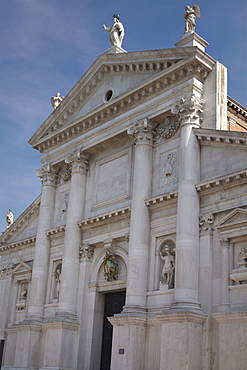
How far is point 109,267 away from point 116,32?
11632mm

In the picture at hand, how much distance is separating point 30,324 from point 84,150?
28.4 feet

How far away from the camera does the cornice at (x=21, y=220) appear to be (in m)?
29.9

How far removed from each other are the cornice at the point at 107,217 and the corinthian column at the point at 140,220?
80 centimetres

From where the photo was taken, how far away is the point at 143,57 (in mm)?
23281

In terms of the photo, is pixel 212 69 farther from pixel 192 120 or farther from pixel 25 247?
pixel 25 247

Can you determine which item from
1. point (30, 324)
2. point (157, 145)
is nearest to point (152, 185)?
point (157, 145)

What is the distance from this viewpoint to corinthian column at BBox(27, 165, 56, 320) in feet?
85.2

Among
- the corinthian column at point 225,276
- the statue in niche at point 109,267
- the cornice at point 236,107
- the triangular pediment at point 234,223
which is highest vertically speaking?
the cornice at point 236,107

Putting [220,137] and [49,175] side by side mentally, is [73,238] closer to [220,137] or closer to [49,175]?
[49,175]

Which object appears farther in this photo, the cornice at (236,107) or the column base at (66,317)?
the column base at (66,317)

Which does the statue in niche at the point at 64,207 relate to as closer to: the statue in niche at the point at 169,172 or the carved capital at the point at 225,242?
the statue in niche at the point at 169,172

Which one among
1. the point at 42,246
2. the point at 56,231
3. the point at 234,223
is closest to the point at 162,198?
the point at 234,223

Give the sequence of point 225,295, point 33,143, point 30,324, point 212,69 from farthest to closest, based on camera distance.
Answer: point 33,143, point 30,324, point 212,69, point 225,295

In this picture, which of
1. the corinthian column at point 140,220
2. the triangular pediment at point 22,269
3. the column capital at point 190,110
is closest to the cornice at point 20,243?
the triangular pediment at point 22,269
